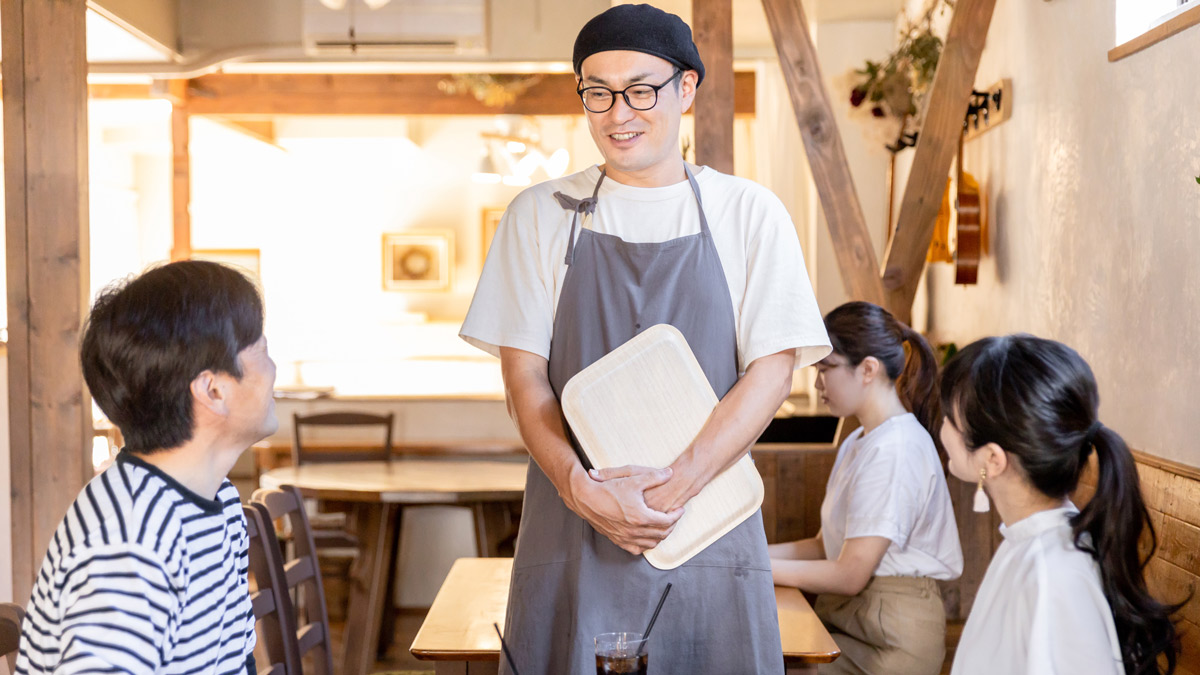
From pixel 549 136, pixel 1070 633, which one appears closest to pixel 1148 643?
pixel 1070 633

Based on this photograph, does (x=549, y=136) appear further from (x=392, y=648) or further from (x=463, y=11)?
(x=392, y=648)

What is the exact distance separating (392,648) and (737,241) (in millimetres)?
3204

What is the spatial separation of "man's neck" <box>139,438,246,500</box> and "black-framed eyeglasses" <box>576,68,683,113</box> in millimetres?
680

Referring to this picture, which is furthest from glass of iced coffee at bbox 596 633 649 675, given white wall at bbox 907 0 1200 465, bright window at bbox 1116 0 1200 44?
bright window at bbox 1116 0 1200 44

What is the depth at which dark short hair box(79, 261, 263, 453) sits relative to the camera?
1.06 m

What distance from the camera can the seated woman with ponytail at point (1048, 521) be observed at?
1247mm

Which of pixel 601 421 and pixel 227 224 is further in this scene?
pixel 227 224

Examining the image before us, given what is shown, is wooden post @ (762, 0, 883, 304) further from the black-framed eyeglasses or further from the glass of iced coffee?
the glass of iced coffee

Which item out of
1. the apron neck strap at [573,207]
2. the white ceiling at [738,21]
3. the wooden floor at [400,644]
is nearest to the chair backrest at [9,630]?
the apron neck strap at [573,207]

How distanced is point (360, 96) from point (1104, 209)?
503 centimetres

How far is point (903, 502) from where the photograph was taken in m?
2.04

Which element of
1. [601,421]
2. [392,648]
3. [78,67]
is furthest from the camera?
[392,648]

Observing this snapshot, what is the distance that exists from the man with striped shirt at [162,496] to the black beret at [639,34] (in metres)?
0.60

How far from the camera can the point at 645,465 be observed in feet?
4.62
